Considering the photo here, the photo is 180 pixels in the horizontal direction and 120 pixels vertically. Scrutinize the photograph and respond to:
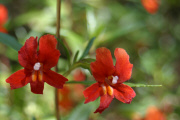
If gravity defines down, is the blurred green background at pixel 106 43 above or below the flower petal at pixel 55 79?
below

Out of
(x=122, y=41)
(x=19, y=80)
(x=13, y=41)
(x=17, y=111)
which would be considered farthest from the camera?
(x=122, y=41)

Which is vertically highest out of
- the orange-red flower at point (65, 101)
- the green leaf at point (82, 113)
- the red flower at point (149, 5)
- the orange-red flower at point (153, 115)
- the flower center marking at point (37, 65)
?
the flower center marking at point (37, 65)

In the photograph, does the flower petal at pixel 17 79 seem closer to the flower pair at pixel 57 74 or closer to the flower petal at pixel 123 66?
the flower pair at pixel 57 74

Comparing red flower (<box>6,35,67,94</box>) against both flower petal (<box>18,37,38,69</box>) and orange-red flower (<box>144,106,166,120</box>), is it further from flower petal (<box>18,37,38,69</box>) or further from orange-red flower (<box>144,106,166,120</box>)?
orange-red flower (<box>144,106,166,120</box>)

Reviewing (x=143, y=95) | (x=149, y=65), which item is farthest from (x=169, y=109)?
(x=149, y=65)

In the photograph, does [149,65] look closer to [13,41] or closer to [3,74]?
[3,74]

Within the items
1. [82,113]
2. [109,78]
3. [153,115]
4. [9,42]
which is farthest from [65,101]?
[109,78]

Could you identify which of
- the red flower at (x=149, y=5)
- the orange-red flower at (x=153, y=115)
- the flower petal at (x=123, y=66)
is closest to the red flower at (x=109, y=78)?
the flower petal at (x=123, y=66)
